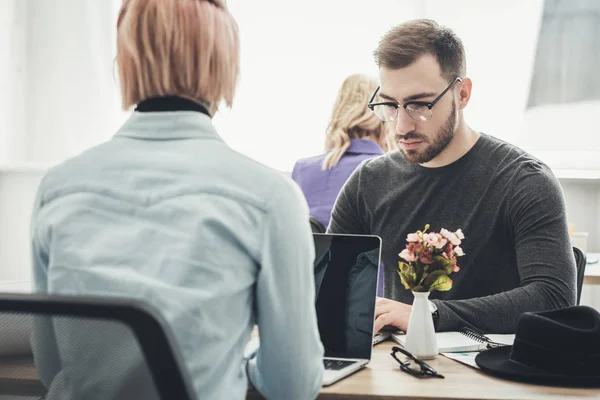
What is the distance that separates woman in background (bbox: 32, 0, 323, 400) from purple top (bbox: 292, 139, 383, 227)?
199cm

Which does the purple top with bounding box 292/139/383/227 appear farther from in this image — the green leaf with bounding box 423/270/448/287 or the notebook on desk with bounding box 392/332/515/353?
the green leaf with bounding box 423/270/448/287

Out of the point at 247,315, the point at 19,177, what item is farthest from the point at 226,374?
the point at 19,177

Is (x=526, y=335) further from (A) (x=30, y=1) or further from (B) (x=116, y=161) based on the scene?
(A) (x=30, y=1)

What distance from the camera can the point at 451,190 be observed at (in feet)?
6.36

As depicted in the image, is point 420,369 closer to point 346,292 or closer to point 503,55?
point 346,292

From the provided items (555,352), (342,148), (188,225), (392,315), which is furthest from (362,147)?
(188,225)

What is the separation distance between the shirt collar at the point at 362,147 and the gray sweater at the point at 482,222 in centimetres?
96

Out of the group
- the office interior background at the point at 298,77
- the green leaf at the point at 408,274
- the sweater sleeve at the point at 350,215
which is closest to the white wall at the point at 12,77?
the office interior background at the point at 298,77

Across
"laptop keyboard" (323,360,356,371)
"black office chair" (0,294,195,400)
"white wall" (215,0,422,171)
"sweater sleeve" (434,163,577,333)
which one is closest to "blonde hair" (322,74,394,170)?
"white wall" (215,0,422,171)

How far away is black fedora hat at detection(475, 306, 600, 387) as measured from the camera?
1.17 metres

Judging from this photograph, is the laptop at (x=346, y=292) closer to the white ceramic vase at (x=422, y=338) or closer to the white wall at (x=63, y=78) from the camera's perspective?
the white ceramic vase at (x=422, y=338)

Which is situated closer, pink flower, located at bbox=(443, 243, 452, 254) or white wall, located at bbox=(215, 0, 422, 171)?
pink flower, located at bbox=(443, 243, 452, 254)

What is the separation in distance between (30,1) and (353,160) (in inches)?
95.8

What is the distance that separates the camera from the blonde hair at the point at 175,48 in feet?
3.22
